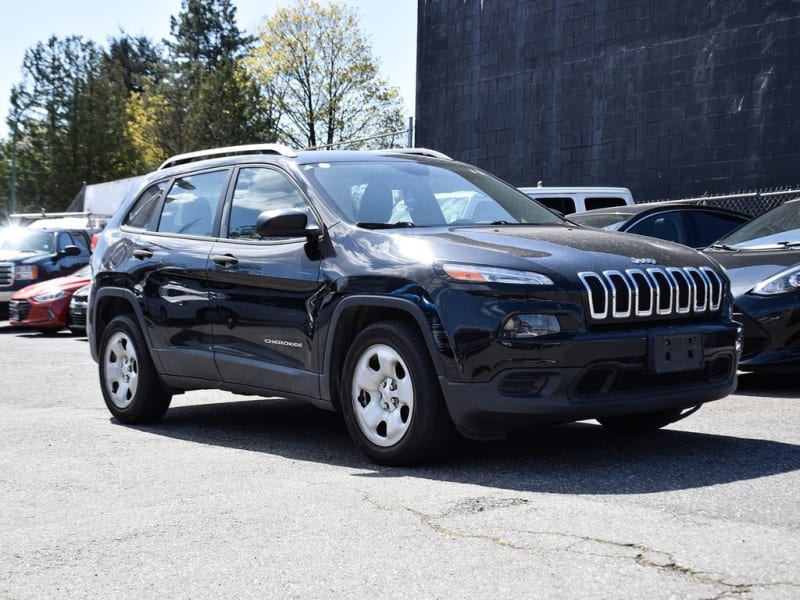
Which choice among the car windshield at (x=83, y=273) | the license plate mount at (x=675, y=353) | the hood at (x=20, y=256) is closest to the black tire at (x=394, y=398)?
the license plate mount at (x=675, y=353)

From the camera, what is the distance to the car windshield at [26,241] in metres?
20.4

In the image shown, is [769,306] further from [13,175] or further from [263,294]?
[13,175]

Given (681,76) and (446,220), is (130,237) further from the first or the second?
(681,76)

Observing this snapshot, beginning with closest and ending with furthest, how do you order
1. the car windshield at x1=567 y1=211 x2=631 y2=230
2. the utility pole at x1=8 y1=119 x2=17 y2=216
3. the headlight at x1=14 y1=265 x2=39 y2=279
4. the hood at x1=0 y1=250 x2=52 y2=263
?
the car windshield at x1=567 y1=211 x2=631 y2=230, the headlight at x1=14 y1=265 x2=39 y2=279, the hood at x1=0 y1=250 x2=52 y2=263, the utility pole at x1=8 y1=119 x2=17 y2=216

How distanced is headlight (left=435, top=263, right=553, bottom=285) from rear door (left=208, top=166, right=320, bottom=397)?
952mm

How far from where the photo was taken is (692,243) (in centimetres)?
1141

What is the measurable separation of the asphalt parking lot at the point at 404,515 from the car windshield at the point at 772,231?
221cm

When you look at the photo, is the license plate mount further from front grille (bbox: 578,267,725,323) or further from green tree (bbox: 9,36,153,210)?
green tree (bbox: 9,36,153,210)

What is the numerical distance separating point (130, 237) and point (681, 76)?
15.5 m

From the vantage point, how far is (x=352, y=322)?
580 centimetres

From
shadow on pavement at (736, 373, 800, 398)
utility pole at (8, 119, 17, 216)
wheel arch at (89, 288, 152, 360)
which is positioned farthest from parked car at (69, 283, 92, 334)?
utility pole at (8, 119, 17, 216)

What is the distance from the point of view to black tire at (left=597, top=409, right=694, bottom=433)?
6184 mm

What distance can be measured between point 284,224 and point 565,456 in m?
1.86

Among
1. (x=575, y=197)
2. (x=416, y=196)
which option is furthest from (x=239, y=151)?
(x=575, y=197)
